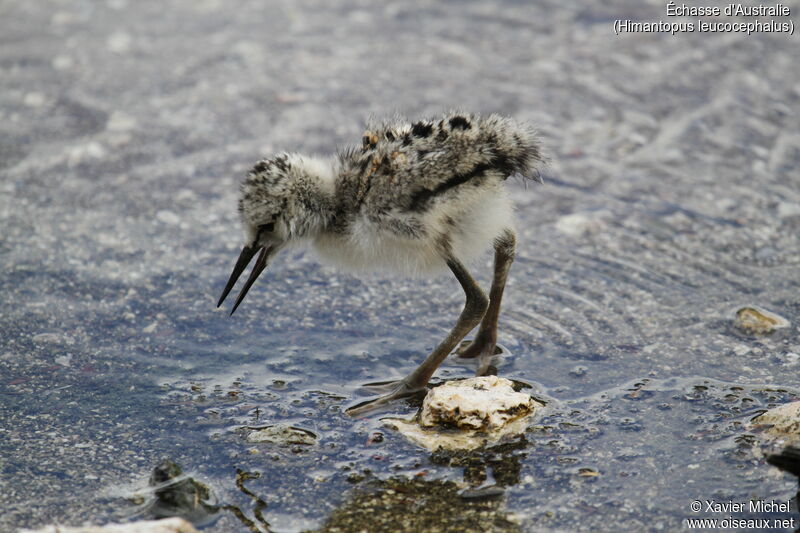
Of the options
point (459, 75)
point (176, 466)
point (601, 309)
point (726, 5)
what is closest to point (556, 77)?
point (459, 75)

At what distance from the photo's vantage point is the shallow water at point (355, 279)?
3449mm

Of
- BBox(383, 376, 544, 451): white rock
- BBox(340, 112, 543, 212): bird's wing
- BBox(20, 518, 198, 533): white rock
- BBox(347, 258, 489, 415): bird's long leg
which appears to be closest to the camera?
BBox(20, 518, 198, 533): white rock

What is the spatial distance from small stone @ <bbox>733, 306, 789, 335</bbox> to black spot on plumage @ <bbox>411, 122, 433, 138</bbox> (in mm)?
1758

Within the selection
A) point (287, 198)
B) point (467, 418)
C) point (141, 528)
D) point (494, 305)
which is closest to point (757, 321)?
point (494, 305)

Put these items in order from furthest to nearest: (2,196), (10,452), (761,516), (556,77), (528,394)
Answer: (556,77)
(2,196)
(528,394)
(10,452)
(761,516)

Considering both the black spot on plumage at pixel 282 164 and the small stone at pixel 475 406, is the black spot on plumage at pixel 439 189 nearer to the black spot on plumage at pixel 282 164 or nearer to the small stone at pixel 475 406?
the black spot on plumage at pixel 282 164

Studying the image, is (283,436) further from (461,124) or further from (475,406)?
(461,124)

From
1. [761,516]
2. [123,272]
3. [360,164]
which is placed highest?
[360,164]

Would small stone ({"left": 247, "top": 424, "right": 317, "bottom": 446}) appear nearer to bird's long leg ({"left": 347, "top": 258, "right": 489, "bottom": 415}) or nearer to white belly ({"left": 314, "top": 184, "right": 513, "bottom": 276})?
bird's long leg ({"left": 347, "top": 258, "right": 489, "bottom": 415})

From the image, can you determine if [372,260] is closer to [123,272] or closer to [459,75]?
[123,272]

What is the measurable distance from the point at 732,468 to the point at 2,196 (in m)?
4.43

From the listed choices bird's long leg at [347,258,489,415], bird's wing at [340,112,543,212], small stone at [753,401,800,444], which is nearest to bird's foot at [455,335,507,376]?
bird's long leg at [347,258,489,415]

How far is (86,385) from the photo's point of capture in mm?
4043

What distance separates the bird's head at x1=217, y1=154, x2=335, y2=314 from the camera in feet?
13.1
